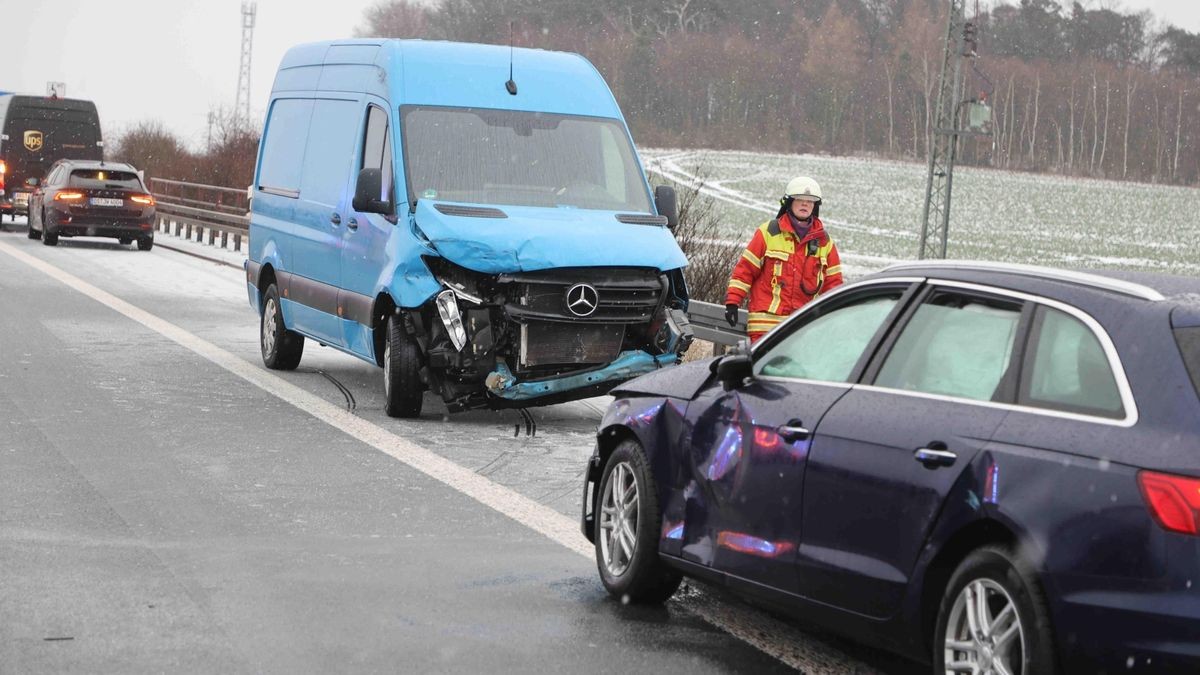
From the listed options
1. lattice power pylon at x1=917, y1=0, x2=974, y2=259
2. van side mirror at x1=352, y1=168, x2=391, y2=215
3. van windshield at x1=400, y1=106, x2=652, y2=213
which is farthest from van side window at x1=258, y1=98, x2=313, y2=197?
lattice power pylon at x1=917, y1=0, x2=974, y2=259

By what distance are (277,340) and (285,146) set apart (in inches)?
→ 63.2

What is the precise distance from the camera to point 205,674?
5.49m

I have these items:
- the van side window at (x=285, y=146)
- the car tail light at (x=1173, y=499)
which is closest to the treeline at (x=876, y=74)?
the van side window at (x=285, y=146)

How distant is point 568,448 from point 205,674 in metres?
5.65

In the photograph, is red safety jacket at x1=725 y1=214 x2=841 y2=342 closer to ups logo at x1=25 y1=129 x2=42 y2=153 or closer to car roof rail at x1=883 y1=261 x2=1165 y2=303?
car roof rail at x1=883 y1=261 x2=1165 y2=303

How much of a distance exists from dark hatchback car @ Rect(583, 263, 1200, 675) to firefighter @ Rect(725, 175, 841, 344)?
440 cm

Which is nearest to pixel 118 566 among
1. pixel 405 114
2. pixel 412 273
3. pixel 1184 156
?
pixel 412 273

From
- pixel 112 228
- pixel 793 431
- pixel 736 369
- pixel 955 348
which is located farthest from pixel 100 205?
pixel 955 348

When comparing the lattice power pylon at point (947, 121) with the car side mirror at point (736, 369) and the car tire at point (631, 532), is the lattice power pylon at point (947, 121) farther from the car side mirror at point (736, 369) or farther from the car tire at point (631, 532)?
the car side mirror at point (736, 369)

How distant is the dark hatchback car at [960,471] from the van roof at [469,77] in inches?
253

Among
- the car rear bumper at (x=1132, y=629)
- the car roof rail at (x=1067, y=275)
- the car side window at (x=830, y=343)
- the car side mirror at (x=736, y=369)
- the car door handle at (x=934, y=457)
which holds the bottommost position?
the car rear bumper at (x=1132, y=629)

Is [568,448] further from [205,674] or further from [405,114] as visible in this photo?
[205,674]

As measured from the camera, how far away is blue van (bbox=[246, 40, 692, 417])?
37.3 feet

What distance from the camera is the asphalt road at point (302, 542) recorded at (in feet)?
19.4
